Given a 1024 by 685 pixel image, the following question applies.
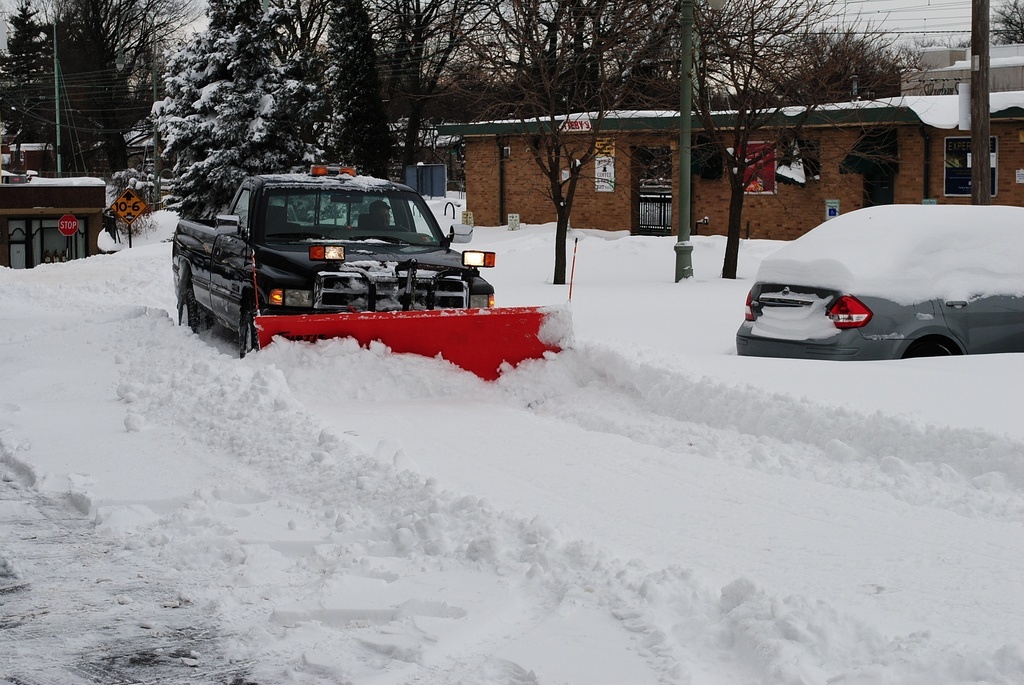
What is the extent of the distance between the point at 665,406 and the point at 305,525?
3638mm

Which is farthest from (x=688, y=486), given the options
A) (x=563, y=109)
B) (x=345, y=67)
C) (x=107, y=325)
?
(x=345, y=67)

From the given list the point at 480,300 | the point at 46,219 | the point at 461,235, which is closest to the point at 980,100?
the point at 461,235

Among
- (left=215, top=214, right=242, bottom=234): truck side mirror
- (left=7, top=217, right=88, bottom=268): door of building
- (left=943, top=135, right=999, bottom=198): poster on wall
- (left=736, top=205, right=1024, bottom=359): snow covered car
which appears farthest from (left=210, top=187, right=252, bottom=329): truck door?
(left=7, top=217, right=88, bottom=268): door of building

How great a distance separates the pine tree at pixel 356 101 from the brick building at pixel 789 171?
7.51m

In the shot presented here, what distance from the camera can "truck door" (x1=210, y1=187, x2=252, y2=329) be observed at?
11.0 m

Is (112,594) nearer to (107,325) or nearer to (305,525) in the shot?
(305,525)

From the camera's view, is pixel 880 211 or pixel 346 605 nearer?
pixel 346 605

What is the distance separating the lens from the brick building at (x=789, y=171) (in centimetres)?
3026

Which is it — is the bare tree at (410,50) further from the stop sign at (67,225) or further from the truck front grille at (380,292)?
the truck front grille at (380,292)

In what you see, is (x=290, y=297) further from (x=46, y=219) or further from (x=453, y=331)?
(x=46, y=219)

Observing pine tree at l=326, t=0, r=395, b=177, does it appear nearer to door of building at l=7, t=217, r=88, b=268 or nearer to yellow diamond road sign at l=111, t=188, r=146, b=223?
yellow diamond road sign at l=111, t=188, r=146, b=223

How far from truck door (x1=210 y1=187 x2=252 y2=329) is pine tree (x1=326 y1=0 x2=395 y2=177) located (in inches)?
1351

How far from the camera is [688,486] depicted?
22.7 feet

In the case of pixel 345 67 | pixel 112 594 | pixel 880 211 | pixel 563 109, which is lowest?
pixel 112 594
